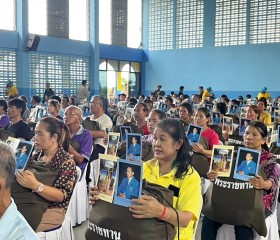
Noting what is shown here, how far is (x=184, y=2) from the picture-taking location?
714 inches

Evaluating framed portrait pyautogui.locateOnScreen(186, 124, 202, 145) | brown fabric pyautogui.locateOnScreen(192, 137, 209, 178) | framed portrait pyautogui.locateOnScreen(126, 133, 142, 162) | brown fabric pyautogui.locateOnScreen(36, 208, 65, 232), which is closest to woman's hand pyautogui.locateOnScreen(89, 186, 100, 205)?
brown fabric pyautogui.locateOnScreen(36, 208, 65, 232)

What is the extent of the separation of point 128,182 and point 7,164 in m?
0.71

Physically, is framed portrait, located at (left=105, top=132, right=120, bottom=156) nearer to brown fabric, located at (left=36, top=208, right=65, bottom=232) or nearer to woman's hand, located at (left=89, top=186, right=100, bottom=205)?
brown fabric, located at (left=36, top=208, right=65, bottom=232)

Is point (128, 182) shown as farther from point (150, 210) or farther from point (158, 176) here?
point (158, 176)

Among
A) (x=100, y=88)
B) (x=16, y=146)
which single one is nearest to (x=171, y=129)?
(x=16, y=146)

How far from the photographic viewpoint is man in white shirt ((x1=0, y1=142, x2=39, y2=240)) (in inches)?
42.7

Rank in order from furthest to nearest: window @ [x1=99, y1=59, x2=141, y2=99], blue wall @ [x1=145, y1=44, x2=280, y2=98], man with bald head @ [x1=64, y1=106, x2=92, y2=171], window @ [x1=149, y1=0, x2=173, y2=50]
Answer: window @ [x1=149, y1=0, x2=173, y2=50], window @ [x1=99, y1=59, x2=141, y2=99], blue wall @ [x1=145, y1=44, x2=280, y2=98], man with bald head @ [x1=64, y1=106, x2=92, y2=171]

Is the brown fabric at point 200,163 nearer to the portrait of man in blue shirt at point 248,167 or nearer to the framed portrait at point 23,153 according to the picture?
the portrait of man in blue shirt at point 248,167

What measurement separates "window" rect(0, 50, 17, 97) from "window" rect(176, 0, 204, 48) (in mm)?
8319

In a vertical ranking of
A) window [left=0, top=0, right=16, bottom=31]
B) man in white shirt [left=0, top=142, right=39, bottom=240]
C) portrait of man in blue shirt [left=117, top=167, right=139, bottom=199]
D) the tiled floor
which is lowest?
Answer: the tiled floor

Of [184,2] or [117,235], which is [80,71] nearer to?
[184,2]

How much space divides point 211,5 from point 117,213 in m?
16.6

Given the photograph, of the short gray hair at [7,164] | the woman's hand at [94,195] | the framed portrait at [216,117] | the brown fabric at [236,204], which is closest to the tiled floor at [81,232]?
the brown fabric at [236,204]

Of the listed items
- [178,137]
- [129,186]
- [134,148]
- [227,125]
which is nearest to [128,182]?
[129,186]
